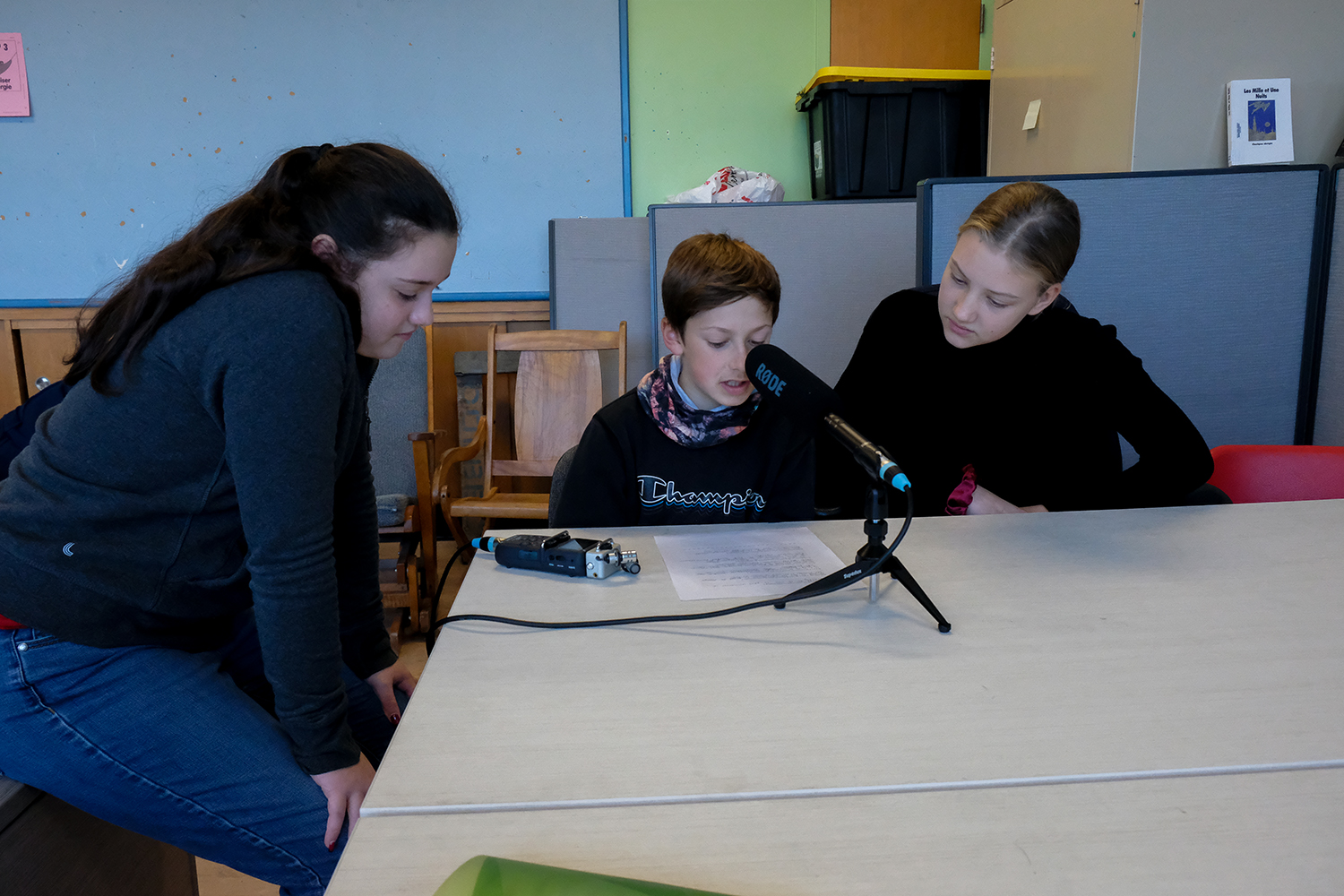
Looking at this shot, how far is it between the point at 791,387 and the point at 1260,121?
5.56ft

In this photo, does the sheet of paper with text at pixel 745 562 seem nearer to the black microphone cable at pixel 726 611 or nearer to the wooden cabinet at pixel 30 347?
the black microphone cable at pixel 726 611

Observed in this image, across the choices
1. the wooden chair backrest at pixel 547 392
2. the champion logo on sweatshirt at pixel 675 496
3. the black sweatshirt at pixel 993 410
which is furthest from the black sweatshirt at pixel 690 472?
the wooden chair backrest at pixel 547 392

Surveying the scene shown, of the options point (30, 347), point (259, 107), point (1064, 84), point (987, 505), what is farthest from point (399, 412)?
point (1064, 84)

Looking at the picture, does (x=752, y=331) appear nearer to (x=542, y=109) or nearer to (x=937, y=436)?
(x=937, y=436)

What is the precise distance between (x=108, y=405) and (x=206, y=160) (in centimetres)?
238

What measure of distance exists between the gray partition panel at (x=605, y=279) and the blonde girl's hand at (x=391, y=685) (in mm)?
1614

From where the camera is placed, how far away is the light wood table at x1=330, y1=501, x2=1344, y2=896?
479mm

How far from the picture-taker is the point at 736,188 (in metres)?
2.78

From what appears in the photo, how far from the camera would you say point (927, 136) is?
2770mm

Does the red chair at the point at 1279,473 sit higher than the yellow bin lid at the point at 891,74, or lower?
lower

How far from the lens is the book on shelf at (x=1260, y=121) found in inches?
74.7

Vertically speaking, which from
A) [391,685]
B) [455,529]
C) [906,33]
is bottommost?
[455,529]

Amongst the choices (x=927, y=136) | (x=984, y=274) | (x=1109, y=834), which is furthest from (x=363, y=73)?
(x=1109, y=834)

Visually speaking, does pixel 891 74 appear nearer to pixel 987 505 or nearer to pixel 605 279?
pixel 605 279
